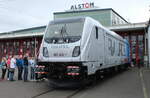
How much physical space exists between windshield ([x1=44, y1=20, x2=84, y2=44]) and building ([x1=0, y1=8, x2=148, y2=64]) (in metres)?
18.6

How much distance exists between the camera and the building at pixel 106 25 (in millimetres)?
28691

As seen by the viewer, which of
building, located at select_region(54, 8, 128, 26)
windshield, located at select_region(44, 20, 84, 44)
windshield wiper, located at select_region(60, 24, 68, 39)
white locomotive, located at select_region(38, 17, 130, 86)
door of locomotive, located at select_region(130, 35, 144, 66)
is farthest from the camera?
building, located at select_region(54, 8, 128, 26)

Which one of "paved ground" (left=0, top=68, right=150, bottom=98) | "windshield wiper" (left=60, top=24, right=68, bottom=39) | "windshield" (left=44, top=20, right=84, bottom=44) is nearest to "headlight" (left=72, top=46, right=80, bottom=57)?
"windshield" (left=44, top=20, right=84, bottom=44)

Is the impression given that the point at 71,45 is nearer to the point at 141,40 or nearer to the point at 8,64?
the point at 8,64

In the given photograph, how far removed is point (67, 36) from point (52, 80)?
2.53 metres

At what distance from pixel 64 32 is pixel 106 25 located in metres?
30.8

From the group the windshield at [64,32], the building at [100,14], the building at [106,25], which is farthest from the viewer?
the building at [100,14]

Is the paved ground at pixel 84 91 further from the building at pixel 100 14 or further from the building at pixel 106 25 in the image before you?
the building at pixel 100 14

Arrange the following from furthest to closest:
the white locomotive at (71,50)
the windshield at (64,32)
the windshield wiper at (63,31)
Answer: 1. the windshield wiper at (63,31)
2. the windshield at (64,32)
3. the white locomotive at (71,50)

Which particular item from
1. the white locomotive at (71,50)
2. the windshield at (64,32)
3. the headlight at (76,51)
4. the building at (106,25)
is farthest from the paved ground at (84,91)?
the building at (106,25)

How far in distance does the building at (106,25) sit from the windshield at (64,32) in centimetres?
1855

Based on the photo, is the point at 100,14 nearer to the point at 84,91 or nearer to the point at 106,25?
the point at 106,25

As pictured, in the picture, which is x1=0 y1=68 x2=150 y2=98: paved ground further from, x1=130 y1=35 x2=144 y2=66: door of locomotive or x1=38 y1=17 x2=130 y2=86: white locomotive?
x1=130 y1=35 x2=144 y2=66: door of locomotive

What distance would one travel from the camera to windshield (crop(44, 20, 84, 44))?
10.0 meters
